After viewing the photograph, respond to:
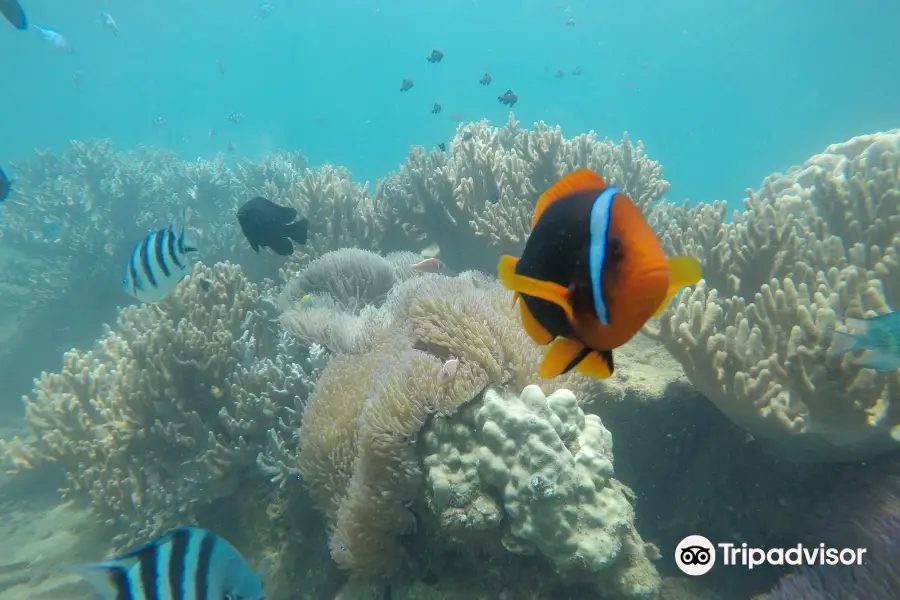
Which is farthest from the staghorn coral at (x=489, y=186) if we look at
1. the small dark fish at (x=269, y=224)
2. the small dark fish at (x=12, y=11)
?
the small dark fish at (x=12, y=11)

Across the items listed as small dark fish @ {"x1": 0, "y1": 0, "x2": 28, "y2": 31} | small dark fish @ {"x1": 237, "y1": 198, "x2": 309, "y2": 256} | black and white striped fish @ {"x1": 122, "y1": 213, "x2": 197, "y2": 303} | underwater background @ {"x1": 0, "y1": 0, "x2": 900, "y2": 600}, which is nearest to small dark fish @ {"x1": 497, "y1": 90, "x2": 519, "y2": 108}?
underwater background @ {"x1": 0, "y1": 0, "x2": 900, "y2": 600}

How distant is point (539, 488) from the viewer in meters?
2.60

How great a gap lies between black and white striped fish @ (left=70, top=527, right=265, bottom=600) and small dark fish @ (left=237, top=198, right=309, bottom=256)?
3.66m

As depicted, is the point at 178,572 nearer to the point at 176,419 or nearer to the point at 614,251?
the point at 614,251

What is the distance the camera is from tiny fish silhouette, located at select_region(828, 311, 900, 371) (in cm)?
276

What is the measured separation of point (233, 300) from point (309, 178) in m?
3.32

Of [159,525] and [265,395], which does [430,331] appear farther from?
[159,525]

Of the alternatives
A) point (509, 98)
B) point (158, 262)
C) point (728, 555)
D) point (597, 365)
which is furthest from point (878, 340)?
point (509, 98)

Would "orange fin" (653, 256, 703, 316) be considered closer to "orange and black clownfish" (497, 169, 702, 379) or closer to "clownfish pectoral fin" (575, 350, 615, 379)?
"orange and black clownfish" (497, 169, 702, 379)

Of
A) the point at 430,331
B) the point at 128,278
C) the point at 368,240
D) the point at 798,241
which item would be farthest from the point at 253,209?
the point at 798,241

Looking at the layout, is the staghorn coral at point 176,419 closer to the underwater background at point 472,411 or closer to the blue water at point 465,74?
the underwater background at point 472,411

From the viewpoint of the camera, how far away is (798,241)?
4.23m

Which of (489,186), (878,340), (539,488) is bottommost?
(878,340)

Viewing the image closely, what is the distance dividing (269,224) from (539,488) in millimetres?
3697
